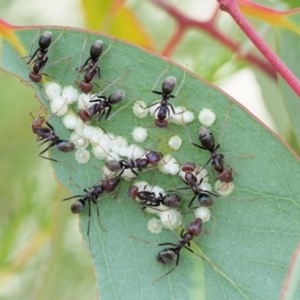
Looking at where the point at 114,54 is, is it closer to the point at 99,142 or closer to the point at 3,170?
the point at 99,142

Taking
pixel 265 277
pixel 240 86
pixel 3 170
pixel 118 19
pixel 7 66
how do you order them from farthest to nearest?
pixel 240 86, pixel 3 170, pixel 118 19, pixel 7 66, pixel 265 277

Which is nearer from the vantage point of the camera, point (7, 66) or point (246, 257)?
point (246, 257)

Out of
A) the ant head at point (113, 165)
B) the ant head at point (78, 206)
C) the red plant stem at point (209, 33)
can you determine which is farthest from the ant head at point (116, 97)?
the red plant stem at point (209, 33)

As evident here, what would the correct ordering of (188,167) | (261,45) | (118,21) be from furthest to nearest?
(118,21), (188,167), (261,45)

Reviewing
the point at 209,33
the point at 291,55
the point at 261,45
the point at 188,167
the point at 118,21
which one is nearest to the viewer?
the point at 261,45

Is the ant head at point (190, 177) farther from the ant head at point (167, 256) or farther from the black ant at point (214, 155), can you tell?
the ant head at point (167, 256)

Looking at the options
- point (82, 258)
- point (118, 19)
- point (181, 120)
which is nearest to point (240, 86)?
point (118, 19)

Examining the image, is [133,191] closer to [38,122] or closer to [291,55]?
[38,122]

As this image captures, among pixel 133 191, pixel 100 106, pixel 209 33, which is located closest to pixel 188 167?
pixel 133 191
